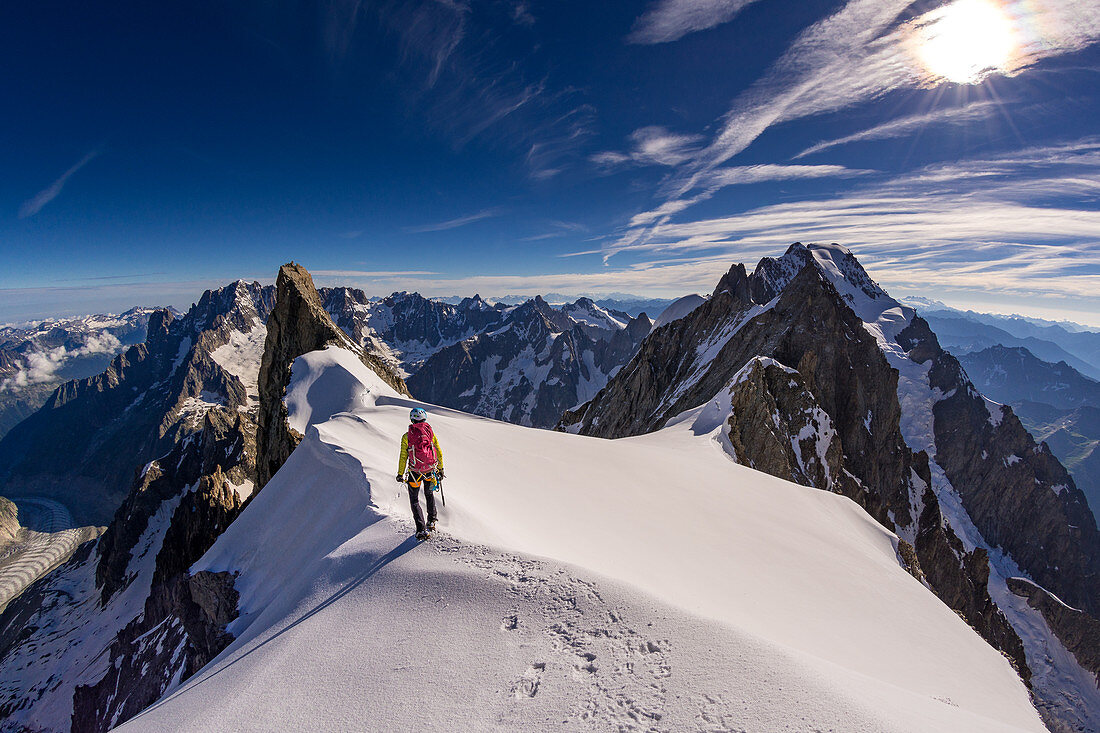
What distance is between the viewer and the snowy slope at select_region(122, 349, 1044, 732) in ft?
14.1

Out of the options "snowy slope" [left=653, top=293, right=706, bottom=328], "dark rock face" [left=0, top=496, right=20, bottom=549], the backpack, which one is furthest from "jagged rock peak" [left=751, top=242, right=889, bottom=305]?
"dark rock face" [left=0, top=496, right=20, bottom=549]

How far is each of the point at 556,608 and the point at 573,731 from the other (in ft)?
5.43

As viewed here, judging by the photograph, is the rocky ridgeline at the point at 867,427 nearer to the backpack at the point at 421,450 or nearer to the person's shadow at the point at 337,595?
the backpack at the point at 421,450

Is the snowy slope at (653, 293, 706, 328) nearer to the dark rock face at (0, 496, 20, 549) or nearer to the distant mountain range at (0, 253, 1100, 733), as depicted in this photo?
the distant mountain range at (0, 253, 1100, 733)

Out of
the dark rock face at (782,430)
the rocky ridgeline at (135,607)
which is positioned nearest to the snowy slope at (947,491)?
the dark rock face at (782,430)

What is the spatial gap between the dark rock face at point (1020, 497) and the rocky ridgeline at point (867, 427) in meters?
0.26

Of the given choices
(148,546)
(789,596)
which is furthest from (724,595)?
(148,546)

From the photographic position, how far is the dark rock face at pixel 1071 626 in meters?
56.5

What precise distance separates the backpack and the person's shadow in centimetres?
126

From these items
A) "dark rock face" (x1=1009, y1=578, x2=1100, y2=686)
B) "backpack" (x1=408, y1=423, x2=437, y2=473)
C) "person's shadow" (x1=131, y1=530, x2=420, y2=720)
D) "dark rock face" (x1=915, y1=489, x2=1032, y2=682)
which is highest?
"backpack" (x1=408, y1=423, x2=437, y2=473)

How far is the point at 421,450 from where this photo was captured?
7699 mm

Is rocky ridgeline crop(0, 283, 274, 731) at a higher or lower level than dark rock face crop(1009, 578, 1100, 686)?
higher

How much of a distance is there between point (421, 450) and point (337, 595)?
259cm

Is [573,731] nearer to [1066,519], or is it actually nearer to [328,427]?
[328,427]
